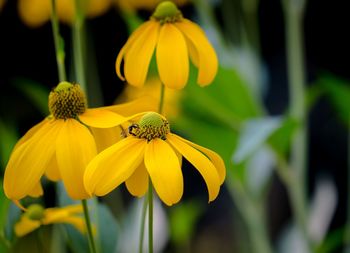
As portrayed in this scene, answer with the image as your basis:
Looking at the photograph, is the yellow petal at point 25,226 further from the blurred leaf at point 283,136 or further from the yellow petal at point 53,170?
the blurred leaf at point 283,136

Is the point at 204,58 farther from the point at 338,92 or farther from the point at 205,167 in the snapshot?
the point at 338,92

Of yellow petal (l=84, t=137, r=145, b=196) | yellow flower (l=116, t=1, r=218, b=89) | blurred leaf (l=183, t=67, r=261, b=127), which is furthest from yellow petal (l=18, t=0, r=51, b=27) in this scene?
yellow petal (l=84, t=137, r=145, b=196)

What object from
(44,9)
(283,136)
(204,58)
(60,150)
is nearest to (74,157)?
(60,150)

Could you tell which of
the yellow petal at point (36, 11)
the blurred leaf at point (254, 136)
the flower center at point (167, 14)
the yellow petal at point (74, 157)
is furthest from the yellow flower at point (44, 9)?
Result: the yellow petal at point (74, 157)

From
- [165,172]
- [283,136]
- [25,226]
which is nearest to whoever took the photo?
[165,172]

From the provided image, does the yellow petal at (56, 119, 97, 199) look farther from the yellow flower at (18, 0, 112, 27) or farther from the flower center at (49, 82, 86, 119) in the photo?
the yellow flower at (18, 0, 112, 27)

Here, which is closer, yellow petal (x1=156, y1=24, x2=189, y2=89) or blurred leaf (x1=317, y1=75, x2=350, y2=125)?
yellow petal (x1=156, y1=24, x2=189, y2=89)

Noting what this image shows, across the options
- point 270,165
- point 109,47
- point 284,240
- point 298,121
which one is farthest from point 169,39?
point 109,47
